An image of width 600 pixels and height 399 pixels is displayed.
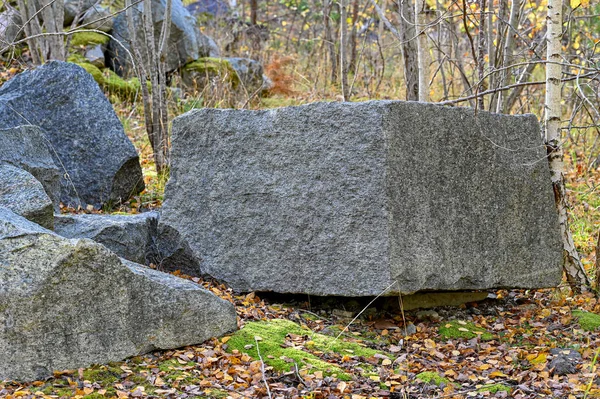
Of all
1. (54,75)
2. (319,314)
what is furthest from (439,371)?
(54,75)

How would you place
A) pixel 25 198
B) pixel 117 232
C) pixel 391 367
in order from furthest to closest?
pixel 117 232, pixel 25 198, pixel 391 367

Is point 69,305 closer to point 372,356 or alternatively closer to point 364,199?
point 372,356

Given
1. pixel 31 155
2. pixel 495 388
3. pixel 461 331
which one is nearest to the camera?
pixel 495 388

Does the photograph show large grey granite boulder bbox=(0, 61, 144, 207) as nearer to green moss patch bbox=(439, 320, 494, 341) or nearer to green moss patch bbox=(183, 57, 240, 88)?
green moss patch bbox=(439, 320, 494, 341)

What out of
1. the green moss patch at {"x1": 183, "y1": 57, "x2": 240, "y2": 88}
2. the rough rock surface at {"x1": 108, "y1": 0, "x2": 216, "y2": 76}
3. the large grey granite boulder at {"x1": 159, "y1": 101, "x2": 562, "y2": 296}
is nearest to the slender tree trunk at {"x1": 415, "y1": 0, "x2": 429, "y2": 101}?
the large grey granite boulder at {"x1": 159, "y1": 101, "x2": 562, "y2": 296}

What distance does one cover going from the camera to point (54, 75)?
232 inches

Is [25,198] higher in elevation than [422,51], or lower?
lower

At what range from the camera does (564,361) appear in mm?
3762

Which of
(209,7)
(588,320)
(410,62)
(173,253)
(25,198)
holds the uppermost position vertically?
(209,7)

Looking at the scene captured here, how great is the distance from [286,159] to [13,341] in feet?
6.23

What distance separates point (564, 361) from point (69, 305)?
2.48 meters

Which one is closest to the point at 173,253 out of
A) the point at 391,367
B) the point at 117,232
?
the point at 117,232

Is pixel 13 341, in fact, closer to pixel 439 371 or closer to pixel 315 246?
pixel 315 246

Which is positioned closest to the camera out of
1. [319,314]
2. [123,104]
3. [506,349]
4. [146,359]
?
[146,359]
